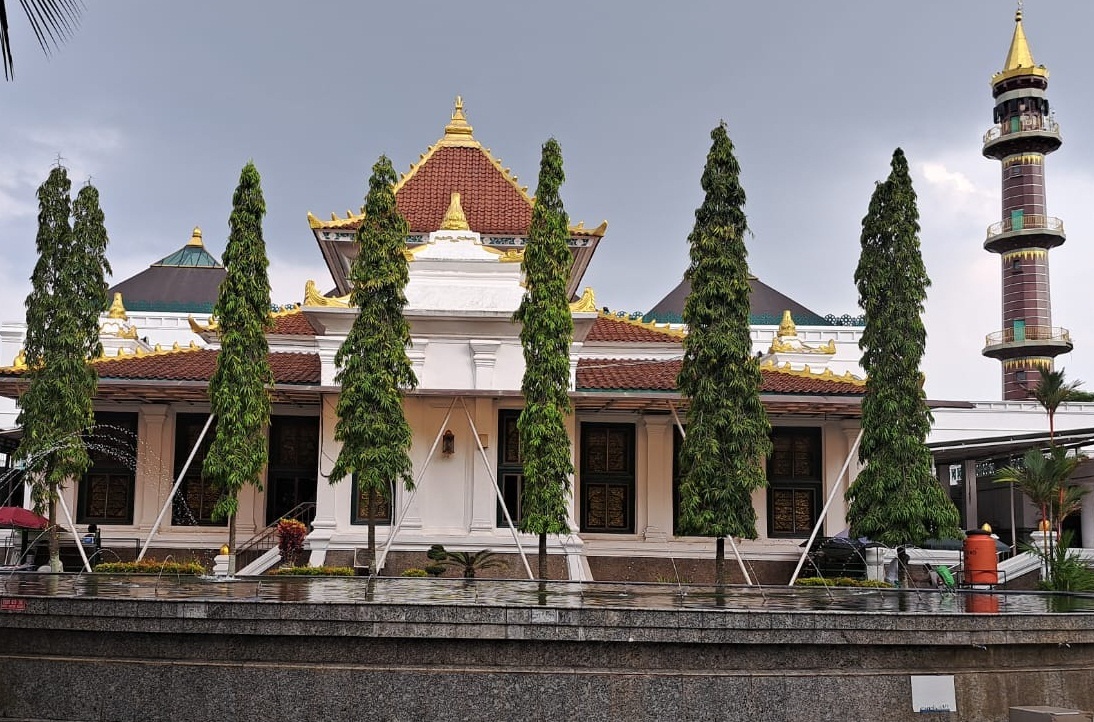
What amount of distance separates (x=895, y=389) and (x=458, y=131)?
15924 mm

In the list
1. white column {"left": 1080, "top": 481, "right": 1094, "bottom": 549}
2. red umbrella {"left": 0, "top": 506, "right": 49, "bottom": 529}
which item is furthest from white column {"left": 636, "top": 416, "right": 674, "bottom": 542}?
white column {"left": 1080, "top": 481, "right": 1094, "bottom": 549}

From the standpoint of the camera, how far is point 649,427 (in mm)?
24859

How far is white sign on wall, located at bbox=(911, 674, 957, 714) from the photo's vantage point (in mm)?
9591

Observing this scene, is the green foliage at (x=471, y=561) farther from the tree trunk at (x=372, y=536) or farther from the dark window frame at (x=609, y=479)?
the dark window frame at (x=609, y=479)

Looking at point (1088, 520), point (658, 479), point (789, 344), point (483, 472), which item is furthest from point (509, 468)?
point (1088, 520)

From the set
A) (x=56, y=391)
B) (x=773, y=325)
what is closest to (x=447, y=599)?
(x=56, y=391)

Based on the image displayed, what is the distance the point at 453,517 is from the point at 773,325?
31.0 meters

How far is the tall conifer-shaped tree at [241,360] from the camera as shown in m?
19.6

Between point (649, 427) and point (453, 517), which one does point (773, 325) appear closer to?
point (649, 427)

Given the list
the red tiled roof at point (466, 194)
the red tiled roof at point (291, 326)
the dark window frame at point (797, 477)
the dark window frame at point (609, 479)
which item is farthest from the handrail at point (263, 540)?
the dark window frame at point (797, 477)

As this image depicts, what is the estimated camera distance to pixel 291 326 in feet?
90.7

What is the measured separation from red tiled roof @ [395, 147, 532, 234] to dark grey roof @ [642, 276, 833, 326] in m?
22.5

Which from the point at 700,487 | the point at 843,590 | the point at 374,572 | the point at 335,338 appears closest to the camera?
the point at 843,590

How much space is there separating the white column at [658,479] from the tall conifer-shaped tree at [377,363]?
6757 millimetres
